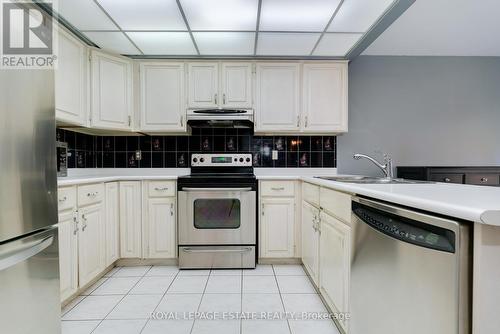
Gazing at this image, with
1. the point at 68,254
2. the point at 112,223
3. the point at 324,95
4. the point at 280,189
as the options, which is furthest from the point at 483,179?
the point at 68,254

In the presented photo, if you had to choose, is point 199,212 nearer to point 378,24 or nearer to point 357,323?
point 357,323

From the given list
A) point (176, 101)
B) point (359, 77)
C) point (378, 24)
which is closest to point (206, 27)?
point (176, 101)

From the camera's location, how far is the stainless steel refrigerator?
37.0 inches

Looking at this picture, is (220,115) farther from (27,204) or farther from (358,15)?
(27,204)

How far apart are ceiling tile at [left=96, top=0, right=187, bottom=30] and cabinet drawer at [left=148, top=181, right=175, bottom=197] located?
1373 millimetres

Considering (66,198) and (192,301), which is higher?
(66,198)

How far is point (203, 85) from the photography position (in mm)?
2867

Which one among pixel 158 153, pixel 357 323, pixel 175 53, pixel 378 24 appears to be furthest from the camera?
pixel 158 153

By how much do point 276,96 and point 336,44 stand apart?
2.47 feet

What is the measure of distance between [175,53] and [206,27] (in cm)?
64

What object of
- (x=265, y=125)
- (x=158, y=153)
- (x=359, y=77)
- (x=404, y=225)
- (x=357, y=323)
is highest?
(x=359, y=77)

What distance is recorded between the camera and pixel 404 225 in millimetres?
920

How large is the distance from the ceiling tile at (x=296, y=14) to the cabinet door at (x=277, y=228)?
1560 millimetres

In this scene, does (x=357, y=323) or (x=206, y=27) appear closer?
(x=357, y=323)
